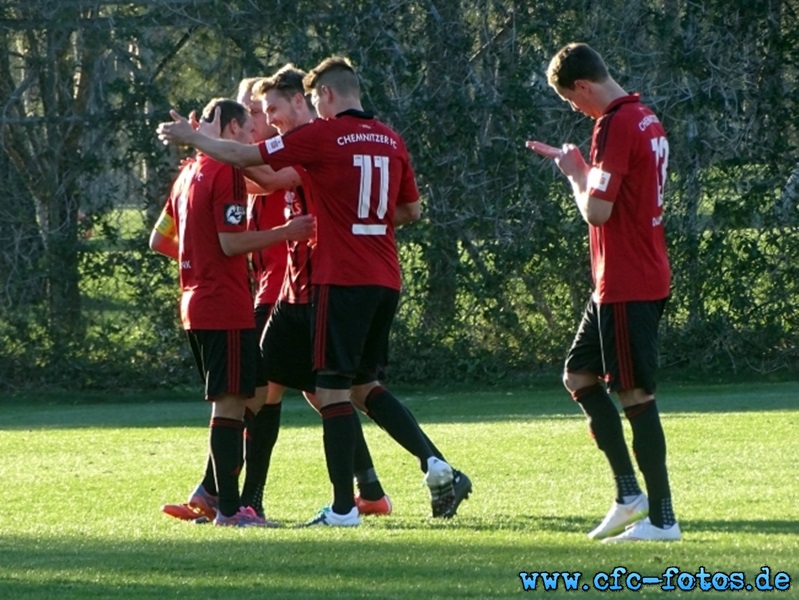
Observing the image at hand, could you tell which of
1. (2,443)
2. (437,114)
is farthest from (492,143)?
(2,443)

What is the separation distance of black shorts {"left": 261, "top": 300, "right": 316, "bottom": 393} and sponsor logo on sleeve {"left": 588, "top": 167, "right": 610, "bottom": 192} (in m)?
1.83

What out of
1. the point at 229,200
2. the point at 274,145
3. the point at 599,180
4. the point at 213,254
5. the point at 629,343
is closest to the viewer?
the point at 599,180

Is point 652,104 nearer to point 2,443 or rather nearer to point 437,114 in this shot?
point 437,114

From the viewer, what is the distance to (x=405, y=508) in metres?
8.00

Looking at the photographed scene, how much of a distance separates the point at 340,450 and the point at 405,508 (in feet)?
3.12

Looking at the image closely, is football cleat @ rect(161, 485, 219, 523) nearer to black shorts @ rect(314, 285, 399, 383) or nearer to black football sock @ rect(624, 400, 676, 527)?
black shorts @ rect(314, 285, 399, 383)

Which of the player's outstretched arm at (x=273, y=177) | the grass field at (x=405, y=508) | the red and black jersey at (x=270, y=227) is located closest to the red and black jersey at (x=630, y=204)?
the grass field at (x=405, y=508)

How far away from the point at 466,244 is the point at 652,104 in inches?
83.6


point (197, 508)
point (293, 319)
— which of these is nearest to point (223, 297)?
point (293, 319)

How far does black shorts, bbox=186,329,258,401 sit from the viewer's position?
7418mm

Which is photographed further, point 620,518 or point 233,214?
point 233,214

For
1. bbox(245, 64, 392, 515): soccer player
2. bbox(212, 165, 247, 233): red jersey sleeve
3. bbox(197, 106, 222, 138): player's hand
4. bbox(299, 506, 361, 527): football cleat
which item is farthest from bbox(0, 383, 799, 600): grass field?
bbox(197, 106, 222, 138): player's hand

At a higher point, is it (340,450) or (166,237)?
(166,237)

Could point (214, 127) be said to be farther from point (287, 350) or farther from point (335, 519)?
point (335, 519)
